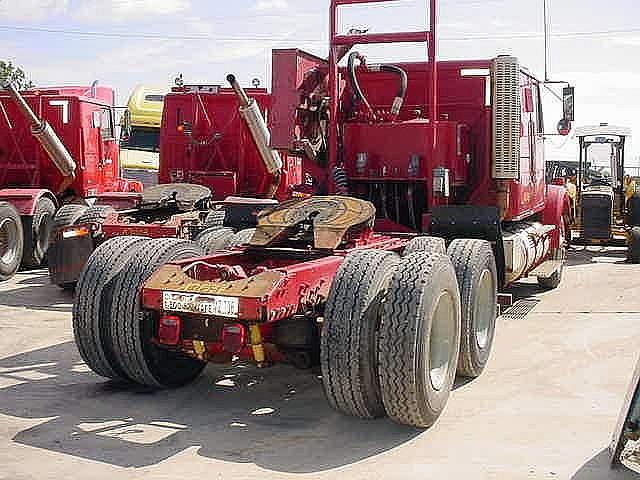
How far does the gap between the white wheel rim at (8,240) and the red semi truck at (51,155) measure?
10.7 inches

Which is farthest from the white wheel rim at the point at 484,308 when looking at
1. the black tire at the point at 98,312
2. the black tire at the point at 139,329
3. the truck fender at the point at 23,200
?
the truck fender at the point at 23,200

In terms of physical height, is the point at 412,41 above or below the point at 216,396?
above

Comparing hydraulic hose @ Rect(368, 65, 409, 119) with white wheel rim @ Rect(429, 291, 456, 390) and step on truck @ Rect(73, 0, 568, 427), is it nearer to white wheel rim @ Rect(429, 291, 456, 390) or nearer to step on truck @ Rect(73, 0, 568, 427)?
step on truck @ Rect(73, 0, 568, 427)

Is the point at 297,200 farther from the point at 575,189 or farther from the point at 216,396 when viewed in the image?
the point at 575,189

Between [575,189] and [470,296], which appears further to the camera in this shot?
[575,189]

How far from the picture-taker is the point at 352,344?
558 centimetres

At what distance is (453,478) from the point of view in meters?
5.01

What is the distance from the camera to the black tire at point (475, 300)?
7.05 meters

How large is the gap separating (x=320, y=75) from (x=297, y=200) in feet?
6.88

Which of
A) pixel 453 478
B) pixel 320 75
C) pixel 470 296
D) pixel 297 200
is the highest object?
pixel 320 75

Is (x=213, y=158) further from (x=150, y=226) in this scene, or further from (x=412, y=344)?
(x=412, y=344)

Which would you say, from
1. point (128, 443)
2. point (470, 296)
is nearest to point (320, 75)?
point (470, 296)

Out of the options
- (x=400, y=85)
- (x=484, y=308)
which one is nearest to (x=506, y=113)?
(x=400, y=85)

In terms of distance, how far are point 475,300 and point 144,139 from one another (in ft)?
48.2
